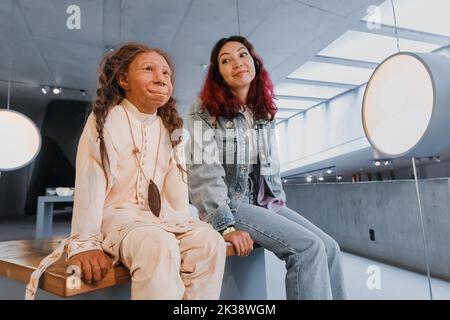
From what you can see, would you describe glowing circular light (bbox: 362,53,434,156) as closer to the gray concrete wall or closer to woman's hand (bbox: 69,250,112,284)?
woman's hand (bbox: 69,250,112,284)

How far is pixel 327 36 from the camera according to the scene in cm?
324

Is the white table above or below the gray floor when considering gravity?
above

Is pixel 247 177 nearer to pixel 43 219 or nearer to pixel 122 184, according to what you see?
pixel 122 184

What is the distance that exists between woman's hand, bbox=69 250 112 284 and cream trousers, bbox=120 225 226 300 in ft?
0.15

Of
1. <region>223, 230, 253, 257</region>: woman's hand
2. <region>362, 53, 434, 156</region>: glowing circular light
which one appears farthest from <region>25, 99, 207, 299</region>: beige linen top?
<region>362, 53, 434, 156</region>: glowing circular light

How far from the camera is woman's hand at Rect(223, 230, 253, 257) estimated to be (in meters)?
0.83

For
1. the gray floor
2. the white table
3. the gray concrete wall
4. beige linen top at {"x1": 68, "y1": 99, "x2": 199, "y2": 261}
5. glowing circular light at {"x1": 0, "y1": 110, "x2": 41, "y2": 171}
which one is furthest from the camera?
the white table

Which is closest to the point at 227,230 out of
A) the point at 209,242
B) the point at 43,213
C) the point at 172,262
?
the point at 209,242

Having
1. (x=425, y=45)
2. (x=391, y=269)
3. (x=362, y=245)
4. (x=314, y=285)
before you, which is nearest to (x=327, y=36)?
(x=425, y=45)

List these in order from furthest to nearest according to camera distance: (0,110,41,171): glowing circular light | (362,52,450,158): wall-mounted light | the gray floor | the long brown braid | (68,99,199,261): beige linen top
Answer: (0,110,41,171): glowing circular light
the gray floor
(362,52,450,158): wall-mounted light
the long brown braid
(68,99,199,261): beige linen top

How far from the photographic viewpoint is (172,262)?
1.93 feet

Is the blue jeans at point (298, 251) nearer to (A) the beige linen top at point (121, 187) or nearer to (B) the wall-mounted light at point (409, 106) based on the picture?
(A) the beige linen top at point (121, 187)

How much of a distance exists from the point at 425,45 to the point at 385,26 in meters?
0.90

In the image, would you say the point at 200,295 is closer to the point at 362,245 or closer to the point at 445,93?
the point at 445,93
